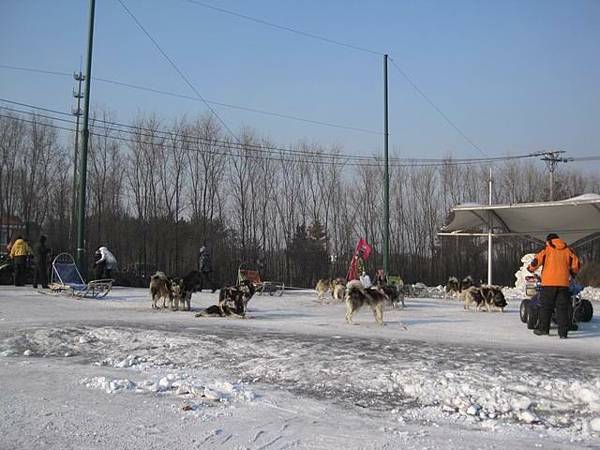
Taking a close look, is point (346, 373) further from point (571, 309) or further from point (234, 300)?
point (234, 300)

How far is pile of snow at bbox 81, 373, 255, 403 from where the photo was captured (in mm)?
A: 6961

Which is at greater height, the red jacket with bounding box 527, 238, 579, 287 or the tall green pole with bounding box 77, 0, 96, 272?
the tall green pole with bounding box 77, 0, 96, 272

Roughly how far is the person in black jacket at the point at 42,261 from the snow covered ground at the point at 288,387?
31.5 feet

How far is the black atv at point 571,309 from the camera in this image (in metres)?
13.5

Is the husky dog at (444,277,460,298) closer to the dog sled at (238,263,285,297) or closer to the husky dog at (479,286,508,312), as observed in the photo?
the dog sled at (238,263,285,297)

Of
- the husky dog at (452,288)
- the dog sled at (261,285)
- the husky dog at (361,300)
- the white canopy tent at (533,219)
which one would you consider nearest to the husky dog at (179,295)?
the husky dog at (361,300)

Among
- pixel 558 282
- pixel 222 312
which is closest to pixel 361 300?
pixel 222 312

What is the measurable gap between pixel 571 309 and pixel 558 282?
0.92 m

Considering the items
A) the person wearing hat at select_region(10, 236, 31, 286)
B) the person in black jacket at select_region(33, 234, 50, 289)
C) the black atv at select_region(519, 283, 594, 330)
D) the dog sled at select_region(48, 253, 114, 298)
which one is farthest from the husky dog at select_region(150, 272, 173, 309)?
the black atv at select_region(519, 283, 594, 330)

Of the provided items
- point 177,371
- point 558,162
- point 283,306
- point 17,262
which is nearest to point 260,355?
point 177,371

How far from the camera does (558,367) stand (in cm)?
861

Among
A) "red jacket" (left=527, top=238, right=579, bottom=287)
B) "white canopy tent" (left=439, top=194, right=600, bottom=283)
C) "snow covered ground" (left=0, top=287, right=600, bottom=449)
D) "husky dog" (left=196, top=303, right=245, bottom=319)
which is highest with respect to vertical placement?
"white canopy tent" (left=439, top=194, right=600, bottom=283)

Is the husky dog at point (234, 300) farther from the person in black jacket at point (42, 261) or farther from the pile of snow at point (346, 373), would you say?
the person in black jacket at point (42, 261)

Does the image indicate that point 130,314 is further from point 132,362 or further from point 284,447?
point 284,447
